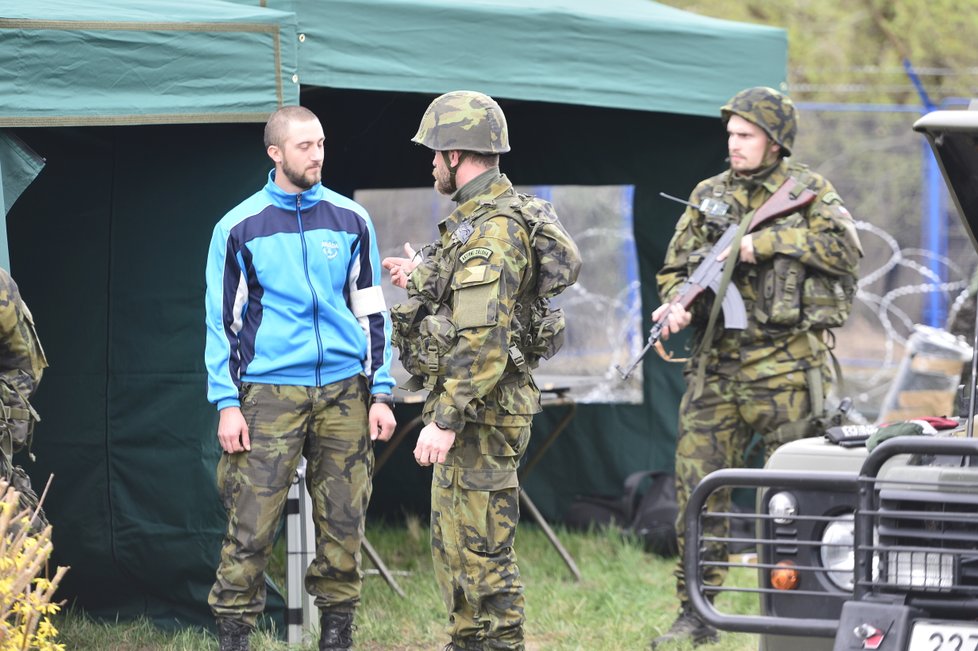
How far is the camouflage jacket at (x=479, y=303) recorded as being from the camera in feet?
14.6

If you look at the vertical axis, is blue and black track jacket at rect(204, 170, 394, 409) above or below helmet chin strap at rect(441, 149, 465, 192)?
below

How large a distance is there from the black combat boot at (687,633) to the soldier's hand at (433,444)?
166cm

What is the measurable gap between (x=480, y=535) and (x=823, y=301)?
75.6 inches

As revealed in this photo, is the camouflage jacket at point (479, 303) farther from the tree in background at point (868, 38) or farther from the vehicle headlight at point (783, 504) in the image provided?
the tree in background at point (868, 38)

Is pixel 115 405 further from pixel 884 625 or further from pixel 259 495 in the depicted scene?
pixel 884 625

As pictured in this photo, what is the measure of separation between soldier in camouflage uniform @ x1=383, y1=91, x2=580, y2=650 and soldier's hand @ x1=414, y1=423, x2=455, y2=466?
0.04 m

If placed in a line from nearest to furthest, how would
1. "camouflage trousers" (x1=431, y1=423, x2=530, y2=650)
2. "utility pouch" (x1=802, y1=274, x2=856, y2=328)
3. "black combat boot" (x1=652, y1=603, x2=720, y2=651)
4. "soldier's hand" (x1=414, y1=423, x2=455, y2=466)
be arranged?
"soldier's hand" (x1=414, y1=423, x2=455, y2=466), "camouflage trousers" (x1=431, y1=423, x2=530, y2=650), "black combat boot" (x1=652, y1=603, x2=720, y2=651), "utility pouch" (x1=802, y1=274, x2=856, y2=328)

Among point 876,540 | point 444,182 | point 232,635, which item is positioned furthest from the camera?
point 232,635

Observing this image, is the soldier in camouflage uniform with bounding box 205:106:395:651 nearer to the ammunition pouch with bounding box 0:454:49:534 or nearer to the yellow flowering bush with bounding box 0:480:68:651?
the ammunition pouch with bounding box 0:454:49:534

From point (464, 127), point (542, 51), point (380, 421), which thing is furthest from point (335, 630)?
point (542, 51)

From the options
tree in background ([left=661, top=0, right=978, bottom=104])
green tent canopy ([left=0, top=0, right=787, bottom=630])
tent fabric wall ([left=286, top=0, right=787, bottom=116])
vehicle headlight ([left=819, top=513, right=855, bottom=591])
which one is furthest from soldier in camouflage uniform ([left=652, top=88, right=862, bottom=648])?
tree in background ([left=661, top=0, right=978, bottom=104])

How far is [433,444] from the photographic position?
14.5 feet

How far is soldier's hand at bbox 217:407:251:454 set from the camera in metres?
4.96

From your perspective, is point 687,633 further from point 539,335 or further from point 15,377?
point 15,377
